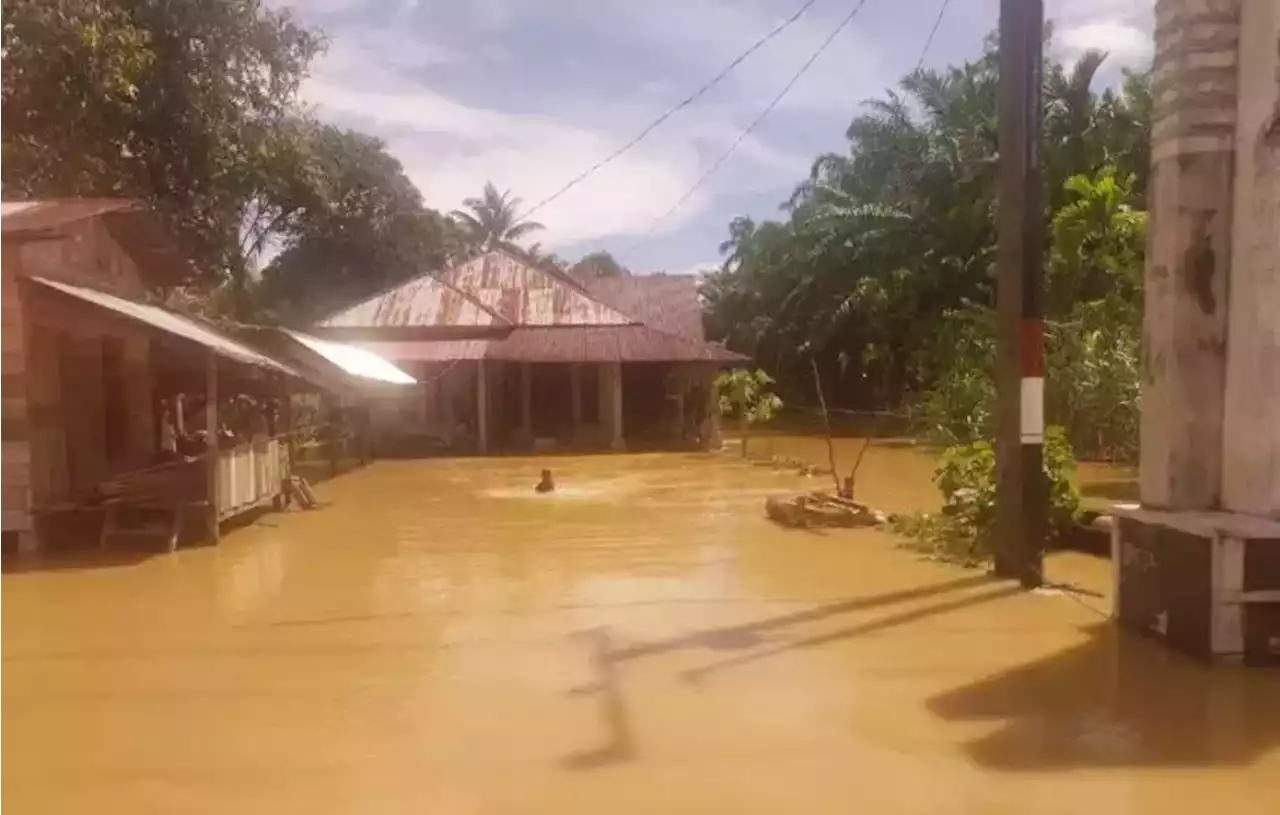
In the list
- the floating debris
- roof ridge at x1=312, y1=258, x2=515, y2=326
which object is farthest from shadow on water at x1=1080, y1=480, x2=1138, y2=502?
roof ridge at x1=312, y1=258, x2=515, y2=326

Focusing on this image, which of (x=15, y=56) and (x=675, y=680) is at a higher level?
(x=15, y=56)

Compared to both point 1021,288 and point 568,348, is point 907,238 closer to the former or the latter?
point 568,348

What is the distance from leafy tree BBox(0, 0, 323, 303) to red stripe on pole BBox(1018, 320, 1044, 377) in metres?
17.7

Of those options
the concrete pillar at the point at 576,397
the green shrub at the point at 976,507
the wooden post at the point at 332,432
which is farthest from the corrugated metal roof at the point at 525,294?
the green shrub at the point at 976,507

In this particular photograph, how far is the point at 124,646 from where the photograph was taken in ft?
27.1

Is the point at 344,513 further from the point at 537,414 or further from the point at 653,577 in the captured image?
the point at 537,414

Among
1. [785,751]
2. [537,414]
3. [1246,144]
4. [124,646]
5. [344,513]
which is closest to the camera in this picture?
[785,751]

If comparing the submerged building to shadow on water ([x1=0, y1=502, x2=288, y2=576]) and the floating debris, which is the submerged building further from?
shadow on water ([x1=0, y1=502, x2=288, y2=576])

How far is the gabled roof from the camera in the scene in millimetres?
28219

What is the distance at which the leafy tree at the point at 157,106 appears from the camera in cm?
2142

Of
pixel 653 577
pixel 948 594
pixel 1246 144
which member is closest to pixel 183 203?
pixel 653 577

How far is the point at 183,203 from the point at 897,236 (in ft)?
62.9

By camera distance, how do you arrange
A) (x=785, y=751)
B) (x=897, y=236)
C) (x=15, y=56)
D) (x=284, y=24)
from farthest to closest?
(x=897, y=236)
(x=284, y=24)
(x=15, y=56)
(x=785, y=751)

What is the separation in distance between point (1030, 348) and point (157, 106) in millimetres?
19506
